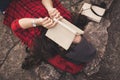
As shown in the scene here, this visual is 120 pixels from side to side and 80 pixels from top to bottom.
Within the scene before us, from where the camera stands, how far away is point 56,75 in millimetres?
2441

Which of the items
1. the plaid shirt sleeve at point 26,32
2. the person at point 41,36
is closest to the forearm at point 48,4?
the person at point 41,36

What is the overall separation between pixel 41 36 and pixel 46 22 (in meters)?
0.20

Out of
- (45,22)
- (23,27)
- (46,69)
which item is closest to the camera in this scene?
(45,22)

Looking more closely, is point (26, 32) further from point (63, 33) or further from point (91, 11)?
point (91, 11)

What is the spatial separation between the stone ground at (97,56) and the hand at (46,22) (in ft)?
1.45

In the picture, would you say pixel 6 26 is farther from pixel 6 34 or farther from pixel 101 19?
pixel 101 19

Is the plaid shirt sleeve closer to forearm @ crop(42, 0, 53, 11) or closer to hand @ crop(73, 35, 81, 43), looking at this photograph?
forearm @ crop(42, 0, 53, 11)

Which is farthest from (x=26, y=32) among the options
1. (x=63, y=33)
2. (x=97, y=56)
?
(x=97, y=56)

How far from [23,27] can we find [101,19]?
68 centimetres

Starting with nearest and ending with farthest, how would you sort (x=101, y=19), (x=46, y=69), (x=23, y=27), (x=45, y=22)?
(x=45, y=22) < (x=23, y=27) < (x=46, y=69) < (x=101, y=19)

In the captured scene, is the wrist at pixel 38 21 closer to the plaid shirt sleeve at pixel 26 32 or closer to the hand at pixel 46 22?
the hand at pixel 46 22

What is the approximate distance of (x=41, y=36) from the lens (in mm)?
2250

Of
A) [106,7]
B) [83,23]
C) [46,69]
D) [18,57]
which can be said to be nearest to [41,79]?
[46,69]

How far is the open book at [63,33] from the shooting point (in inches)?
80.0
